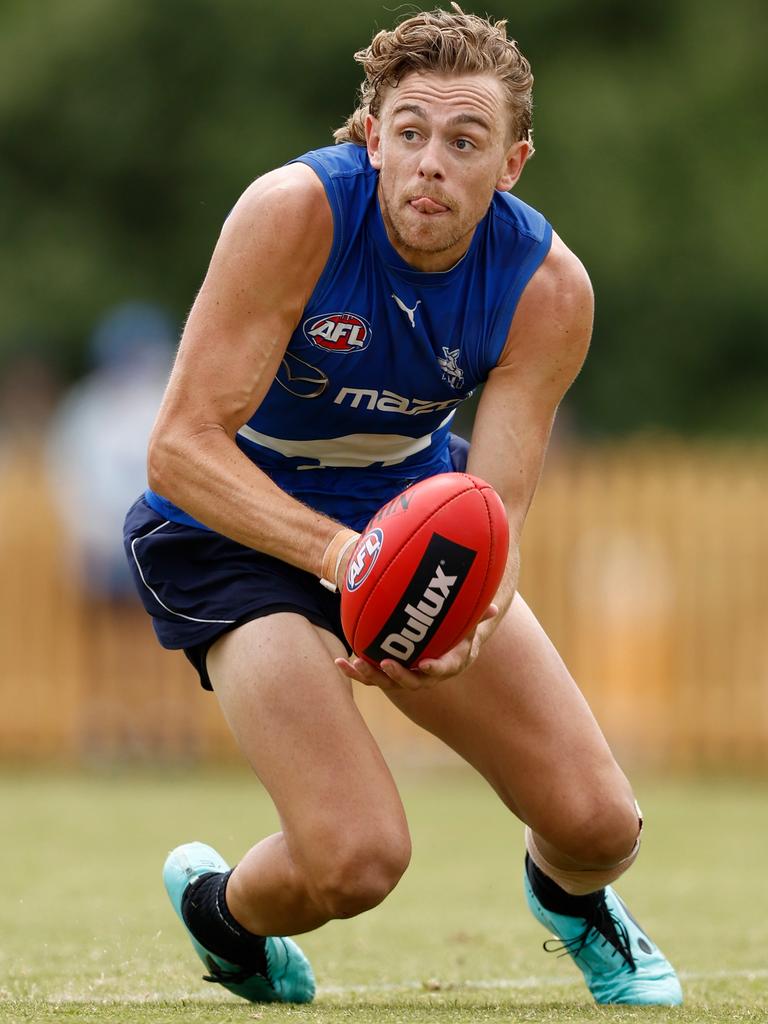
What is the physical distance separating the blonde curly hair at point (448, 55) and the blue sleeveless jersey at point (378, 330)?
211 millimetres

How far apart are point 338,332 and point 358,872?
1.21 metres

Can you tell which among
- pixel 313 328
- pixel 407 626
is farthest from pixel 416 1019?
pixel 313 328

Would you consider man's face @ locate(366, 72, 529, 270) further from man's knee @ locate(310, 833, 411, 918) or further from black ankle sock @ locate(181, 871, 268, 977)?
black ankle sock @ locate(181, 871, 268, 977)

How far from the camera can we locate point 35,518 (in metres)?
11.4

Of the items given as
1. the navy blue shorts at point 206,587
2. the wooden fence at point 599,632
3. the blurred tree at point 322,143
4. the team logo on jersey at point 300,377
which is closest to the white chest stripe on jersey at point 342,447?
the team logo on jersey at point 300,377

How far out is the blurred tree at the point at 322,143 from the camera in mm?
18547

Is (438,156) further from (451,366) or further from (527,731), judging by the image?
(527,731)

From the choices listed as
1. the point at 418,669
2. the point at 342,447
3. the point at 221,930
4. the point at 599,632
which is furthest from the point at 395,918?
the point at 599,632

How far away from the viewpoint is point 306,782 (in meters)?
4.20

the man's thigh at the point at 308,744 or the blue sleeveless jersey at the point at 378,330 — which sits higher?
the blue sleeveless jersey at the point at 378,330

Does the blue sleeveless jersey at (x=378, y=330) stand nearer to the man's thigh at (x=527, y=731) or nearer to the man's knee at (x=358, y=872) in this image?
the man's thigh at (x=527, y=731)

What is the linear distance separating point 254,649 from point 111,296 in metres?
14.9

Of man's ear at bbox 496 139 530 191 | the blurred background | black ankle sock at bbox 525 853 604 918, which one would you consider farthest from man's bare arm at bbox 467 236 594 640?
the blurred background

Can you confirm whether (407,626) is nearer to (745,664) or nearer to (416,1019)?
(416,1019)
